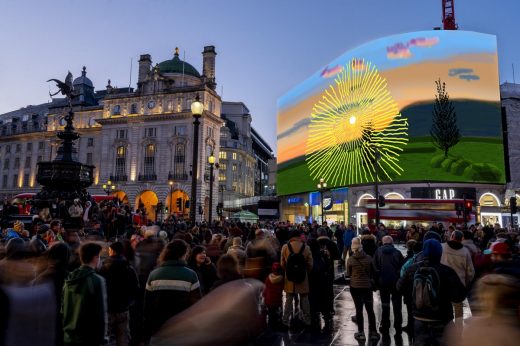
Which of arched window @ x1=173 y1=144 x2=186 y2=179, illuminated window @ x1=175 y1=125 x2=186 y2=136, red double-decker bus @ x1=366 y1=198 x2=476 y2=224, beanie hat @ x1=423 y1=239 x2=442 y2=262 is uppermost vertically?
illuminated window @ x1=175 y1=125 x2=186 y2=136

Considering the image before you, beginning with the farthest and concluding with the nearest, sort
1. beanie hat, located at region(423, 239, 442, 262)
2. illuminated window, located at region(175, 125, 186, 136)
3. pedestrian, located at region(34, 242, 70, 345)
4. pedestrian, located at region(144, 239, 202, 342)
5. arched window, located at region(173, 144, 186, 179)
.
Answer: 1. illuminated window, located at region(175, 125, 186, 136)
2. arched window, located at region(173, 144, 186, 179)
3. beanie hat, located at region(423, 239, 442, 262)
4. pedestrian, located at region(34, 242, 70, 345)
5. pedestrian, located at region(144, 239, 202, 342)

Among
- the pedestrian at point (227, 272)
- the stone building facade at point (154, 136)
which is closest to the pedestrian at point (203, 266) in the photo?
the pedestrian at point (227, 272)

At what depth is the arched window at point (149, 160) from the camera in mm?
63875

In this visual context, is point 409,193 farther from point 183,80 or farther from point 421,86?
point 183,80

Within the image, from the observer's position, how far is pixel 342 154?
2115 inches

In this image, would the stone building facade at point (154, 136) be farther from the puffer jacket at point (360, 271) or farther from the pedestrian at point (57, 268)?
the pedestrian at point (57, 268)

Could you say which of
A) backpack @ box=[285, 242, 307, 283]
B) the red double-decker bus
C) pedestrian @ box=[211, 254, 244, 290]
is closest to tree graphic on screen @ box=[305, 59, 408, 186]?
the red double-decker bus

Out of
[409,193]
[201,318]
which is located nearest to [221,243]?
[201,318]

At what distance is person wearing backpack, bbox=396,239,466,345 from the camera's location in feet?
17.6

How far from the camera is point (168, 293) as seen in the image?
4.75 m

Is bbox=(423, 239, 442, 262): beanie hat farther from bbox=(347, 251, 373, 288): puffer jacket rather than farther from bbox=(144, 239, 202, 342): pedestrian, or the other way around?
bbox=(144, 239, 202, 342): pedestrian

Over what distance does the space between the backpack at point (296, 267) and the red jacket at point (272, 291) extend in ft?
0.73

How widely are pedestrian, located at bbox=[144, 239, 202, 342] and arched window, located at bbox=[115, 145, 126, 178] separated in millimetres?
63806

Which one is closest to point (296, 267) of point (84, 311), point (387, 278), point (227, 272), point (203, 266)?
point (387, 278)
